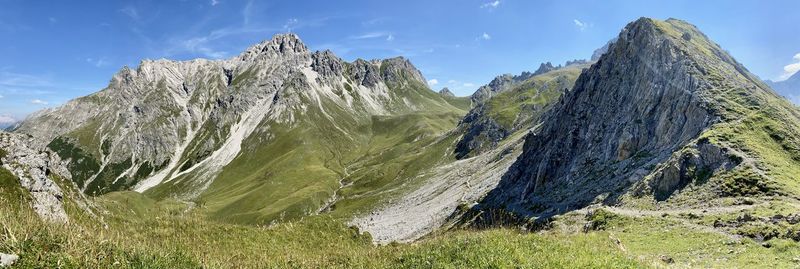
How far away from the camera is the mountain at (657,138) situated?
47156mm

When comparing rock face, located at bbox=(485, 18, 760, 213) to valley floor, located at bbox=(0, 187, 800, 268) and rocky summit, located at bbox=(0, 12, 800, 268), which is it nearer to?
rocky summit, located at bbox=(0, 12, 800, 268)

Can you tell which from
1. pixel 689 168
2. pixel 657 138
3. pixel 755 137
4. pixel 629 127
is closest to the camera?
pixel 689 168

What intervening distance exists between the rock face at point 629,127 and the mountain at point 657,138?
19 cm

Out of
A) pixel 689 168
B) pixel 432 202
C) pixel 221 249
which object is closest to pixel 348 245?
pixel 221 249

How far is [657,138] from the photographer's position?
6538cm

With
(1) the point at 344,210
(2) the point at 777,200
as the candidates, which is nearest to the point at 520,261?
(2) the point at 777,200

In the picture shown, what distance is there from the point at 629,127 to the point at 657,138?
23.9 ft

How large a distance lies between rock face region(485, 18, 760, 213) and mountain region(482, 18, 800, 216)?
0.19m

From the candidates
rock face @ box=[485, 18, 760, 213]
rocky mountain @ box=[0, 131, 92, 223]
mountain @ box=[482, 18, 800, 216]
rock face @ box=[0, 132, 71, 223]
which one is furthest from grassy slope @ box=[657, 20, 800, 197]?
rock face @ box=[0, 132, 71, 223]

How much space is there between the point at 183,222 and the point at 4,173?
26.5 m

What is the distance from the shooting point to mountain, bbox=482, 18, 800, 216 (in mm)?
47156

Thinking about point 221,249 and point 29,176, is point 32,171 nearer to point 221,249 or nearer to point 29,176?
point 29,176

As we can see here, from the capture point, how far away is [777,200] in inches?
1515

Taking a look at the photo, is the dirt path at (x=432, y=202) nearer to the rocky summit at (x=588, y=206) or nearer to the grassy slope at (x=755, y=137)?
the rocky summit at (x=588, y=206)
